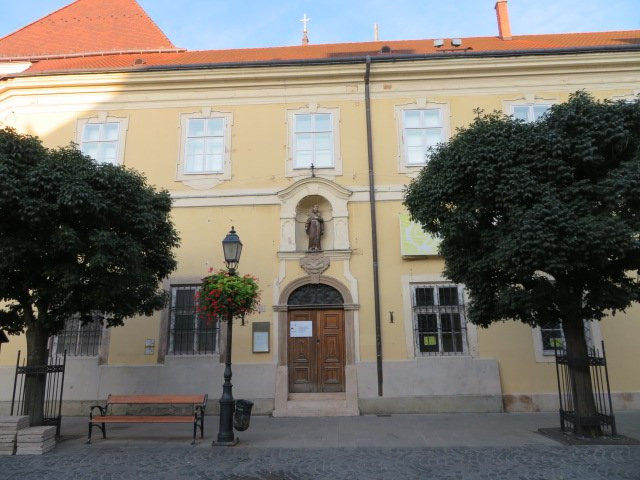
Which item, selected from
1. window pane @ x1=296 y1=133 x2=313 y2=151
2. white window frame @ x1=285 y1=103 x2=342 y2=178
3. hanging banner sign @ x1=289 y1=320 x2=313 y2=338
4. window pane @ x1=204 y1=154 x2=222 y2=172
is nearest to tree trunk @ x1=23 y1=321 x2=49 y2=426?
hanging banner sign @ x1=289 y1=320 x2=313 y2=338

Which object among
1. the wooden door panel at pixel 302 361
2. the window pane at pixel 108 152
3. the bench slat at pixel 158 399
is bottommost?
the bench slat at pixel 158 399

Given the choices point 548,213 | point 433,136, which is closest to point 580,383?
point 548,213

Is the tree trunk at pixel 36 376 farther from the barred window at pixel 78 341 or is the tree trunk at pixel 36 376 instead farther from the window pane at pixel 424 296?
the window pane at pixel 424 296

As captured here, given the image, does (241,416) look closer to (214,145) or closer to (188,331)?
(188,331)

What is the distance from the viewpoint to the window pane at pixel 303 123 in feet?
40.3

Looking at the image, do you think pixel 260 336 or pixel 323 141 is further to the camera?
pixel 323 141

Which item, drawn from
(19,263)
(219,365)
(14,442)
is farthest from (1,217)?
(219,365)

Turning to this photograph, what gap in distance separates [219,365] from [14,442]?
4.32 metres

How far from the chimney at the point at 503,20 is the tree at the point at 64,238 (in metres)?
12.9

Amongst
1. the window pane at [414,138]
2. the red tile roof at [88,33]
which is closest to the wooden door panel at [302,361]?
the window pane at [414,138]

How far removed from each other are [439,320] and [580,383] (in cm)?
358

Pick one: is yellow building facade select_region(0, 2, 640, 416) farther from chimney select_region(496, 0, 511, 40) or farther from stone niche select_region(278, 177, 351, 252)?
chimney select_region(496, 0, 511, 40)

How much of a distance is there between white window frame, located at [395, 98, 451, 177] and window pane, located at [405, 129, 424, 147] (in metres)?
0.09

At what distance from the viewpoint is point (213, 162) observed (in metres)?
12.1
